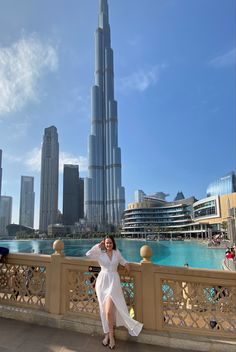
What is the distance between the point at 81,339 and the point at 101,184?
15491 cm

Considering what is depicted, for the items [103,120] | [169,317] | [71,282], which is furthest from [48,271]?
[103,120]

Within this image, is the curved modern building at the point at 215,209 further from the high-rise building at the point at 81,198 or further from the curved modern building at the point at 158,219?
the high-rise building at the point at 81,198

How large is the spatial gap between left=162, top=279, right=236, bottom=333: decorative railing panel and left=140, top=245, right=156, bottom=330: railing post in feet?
0.52

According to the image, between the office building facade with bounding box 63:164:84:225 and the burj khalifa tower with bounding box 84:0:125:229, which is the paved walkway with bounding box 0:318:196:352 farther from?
the office building facade with bounding box 63:164:84:225

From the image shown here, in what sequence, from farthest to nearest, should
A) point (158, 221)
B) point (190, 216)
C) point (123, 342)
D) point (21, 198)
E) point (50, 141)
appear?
point (21, 198)
point (50, 141)
point (158, 221)
point (190, 216)
point (123, 342)

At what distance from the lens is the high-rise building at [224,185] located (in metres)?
90.8

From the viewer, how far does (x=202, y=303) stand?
3.24 metres

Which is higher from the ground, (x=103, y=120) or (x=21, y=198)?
(x=103, y=120)

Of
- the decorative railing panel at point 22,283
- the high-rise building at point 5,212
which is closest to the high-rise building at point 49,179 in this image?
the high-rise building at point 5,212

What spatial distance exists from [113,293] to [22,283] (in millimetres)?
1775

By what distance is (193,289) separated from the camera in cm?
331

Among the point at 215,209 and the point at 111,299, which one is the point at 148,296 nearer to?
the point at 111,299

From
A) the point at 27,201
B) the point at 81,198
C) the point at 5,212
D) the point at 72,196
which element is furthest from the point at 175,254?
the point at 27,201

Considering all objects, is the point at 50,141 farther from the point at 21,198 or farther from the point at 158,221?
the point at 158,221
